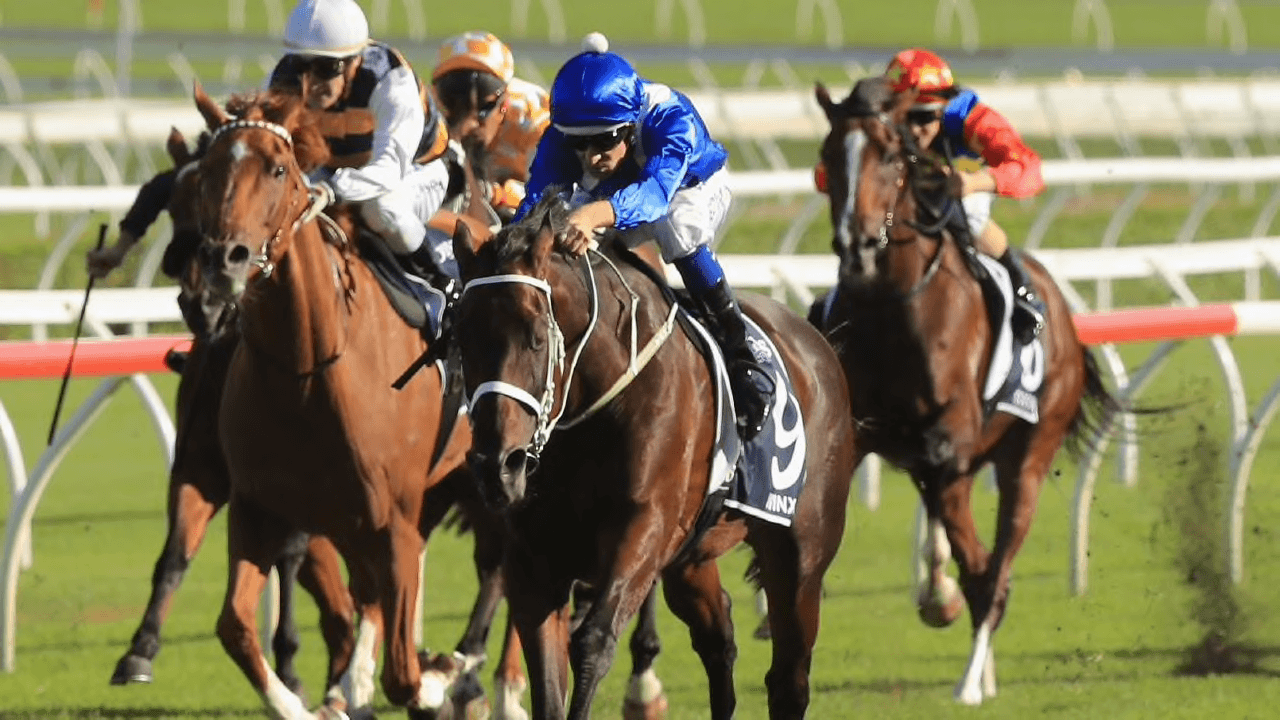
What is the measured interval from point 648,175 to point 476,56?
2.43 metres

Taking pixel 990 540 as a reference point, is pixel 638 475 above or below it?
above

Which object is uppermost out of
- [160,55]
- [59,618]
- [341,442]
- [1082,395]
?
[341,442]

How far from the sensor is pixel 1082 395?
8508mm

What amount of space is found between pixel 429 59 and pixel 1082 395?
1257 cm

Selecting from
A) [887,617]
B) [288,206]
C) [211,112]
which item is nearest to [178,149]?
[211,112]

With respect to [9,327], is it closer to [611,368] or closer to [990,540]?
[990,540]

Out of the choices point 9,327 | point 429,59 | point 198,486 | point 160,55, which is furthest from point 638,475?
point 160,55

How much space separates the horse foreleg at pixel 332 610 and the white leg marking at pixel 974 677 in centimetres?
164

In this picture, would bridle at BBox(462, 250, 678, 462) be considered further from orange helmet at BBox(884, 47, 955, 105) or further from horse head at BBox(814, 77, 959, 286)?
orange helmet at BBox(884, 47, 955, 105)

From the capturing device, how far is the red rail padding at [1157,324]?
28.0ft

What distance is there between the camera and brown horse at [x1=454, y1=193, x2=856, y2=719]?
4.80 metres

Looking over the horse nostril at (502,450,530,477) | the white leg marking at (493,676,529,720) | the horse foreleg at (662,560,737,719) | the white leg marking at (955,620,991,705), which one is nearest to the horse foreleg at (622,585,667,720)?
the white leg marking at (493,676,529,720)

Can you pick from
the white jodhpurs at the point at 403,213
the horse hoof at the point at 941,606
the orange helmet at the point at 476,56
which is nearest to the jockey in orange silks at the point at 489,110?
the orange helmet at the point at 476,56

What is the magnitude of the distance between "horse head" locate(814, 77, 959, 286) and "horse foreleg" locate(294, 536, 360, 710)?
158cm
